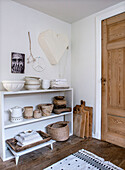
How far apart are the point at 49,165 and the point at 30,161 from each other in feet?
0.89

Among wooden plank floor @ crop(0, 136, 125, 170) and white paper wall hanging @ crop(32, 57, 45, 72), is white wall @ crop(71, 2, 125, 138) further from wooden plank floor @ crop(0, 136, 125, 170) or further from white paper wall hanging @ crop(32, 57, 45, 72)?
white paper wall hanging @ crop(32, 57, 45, 72)

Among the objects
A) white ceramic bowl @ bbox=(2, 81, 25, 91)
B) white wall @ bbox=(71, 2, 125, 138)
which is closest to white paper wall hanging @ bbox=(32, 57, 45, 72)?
white ceramic bowl @ bbox=(2, 81, 25, 91)

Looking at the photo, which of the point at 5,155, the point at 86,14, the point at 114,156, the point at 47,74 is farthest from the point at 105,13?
the point at 5,155

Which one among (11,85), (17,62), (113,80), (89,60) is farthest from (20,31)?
(113,80)

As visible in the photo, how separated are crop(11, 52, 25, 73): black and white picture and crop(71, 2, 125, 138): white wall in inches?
44.8

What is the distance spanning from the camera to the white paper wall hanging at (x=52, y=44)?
7.66 feet

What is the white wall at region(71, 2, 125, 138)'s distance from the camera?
2414 mm

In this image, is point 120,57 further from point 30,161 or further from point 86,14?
point 30,161

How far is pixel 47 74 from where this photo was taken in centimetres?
257

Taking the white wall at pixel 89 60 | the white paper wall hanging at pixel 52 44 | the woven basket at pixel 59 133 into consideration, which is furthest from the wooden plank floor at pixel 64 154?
the white paper wall hanging at pixel 52 44

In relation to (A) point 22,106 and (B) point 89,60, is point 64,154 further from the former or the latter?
(B) point 89,60

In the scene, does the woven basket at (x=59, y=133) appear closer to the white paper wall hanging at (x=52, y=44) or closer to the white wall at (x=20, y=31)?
the white wall at (x=20, y=31)

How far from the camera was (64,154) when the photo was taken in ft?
6.26

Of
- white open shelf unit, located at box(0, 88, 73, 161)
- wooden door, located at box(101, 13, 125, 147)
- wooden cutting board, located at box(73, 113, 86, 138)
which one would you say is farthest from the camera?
wooden cutting board, located at box(73, 113, 86, 138)
